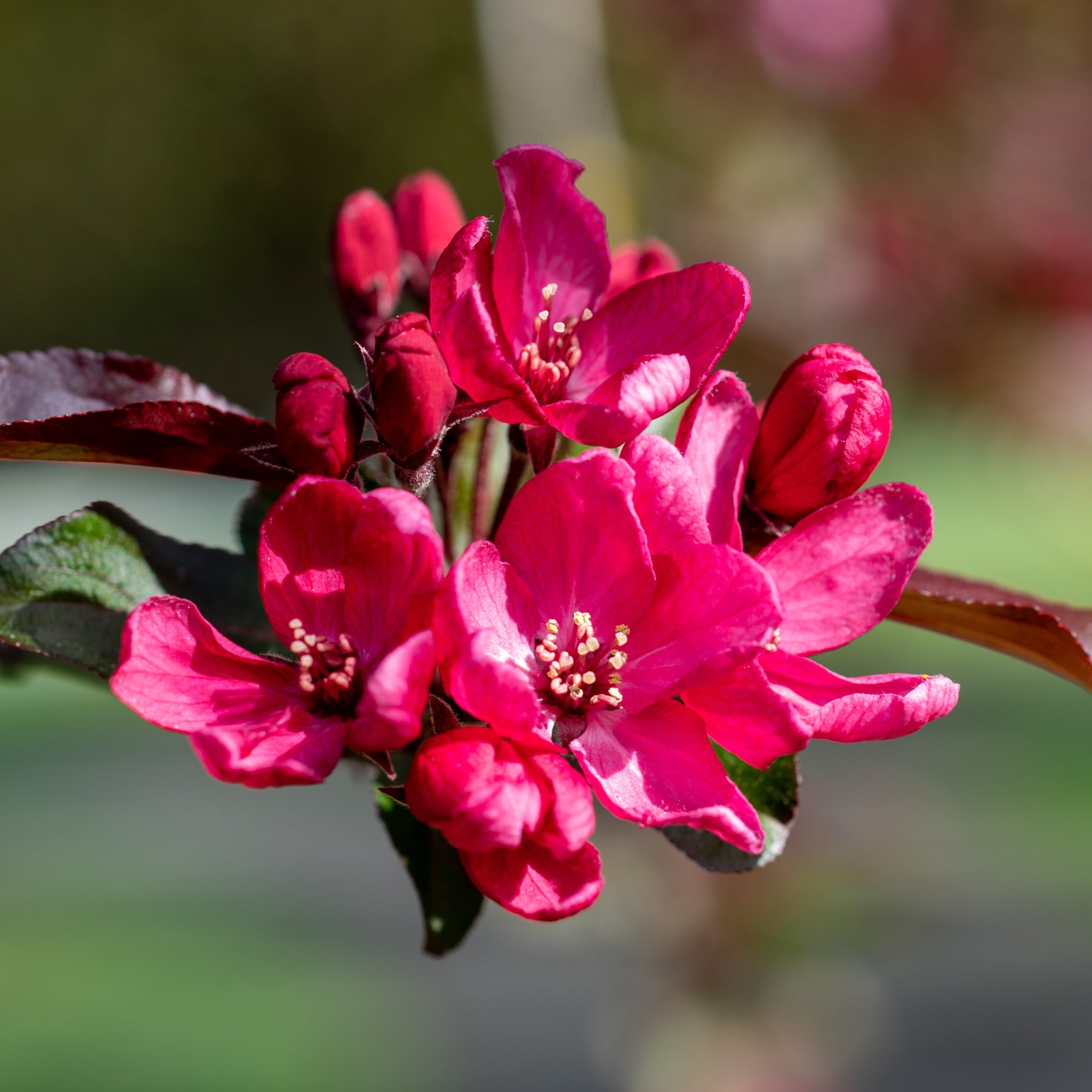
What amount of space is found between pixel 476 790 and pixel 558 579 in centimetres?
15

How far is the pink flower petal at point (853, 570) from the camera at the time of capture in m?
0.65

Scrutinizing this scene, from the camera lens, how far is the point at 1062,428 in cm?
376

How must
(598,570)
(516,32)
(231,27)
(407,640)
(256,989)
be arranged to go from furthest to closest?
(231,27)
(516,32)
(256,989)
(598,570)
(407,640)

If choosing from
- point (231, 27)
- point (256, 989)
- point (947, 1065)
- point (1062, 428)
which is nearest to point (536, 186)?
point (256, 989)

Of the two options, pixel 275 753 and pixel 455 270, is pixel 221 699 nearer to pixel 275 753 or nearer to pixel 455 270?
pixel 275 753

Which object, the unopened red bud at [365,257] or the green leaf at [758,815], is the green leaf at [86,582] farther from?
the green leaf at [758,815]

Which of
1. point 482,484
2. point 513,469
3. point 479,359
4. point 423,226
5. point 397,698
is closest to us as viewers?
point 397,698

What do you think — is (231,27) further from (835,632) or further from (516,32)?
A: (835,632)

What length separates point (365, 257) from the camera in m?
0.90

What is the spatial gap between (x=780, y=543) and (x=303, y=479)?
0.94ft

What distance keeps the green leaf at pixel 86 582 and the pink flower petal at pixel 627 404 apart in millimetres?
298

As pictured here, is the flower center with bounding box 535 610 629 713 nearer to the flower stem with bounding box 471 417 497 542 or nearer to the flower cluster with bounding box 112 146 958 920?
the flower cluster with bounding box 112 146 958 920

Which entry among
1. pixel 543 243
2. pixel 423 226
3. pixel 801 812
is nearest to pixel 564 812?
pixel 543 243

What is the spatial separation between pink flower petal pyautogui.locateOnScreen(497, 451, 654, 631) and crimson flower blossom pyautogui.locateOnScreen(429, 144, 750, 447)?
3 cm
